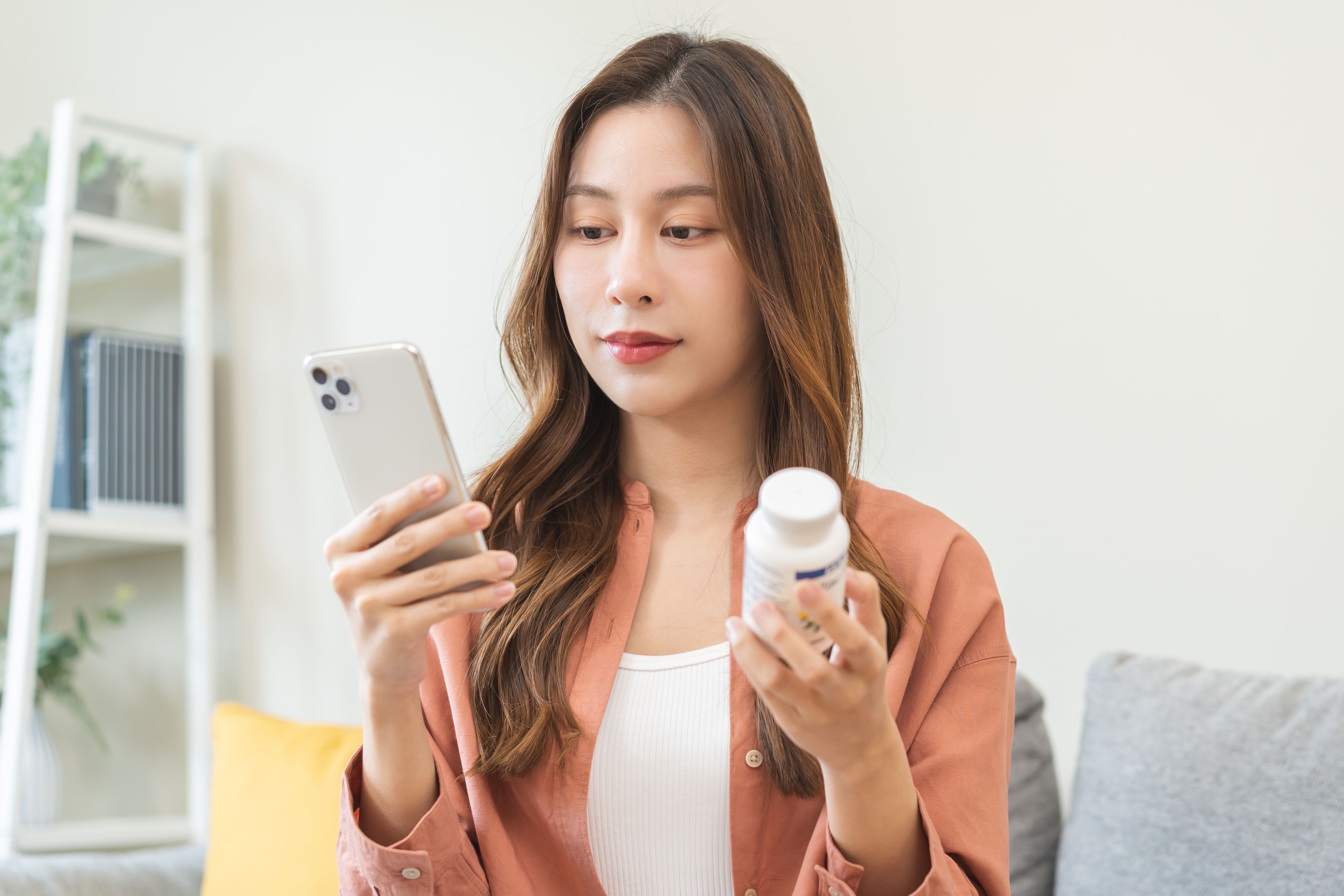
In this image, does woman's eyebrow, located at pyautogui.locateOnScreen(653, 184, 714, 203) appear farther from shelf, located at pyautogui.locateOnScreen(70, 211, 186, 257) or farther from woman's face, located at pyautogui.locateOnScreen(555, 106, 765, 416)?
shelf, located at pyautogui.locateOnScreen(70, 211, 186, 257)

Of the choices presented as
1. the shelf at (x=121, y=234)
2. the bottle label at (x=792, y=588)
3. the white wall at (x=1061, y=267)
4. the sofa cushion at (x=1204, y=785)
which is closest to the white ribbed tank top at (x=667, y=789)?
the bottle label at (x=792, y=588)

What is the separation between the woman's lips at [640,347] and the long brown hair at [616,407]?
10 cm

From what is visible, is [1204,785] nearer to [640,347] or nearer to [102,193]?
[640,347]

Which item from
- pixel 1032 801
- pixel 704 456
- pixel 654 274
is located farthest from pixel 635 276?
pixel 1032 801

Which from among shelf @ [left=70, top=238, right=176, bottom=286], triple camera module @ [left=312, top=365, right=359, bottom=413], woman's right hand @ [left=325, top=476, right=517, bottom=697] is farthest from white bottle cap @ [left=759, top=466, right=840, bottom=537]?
shelf @ [left=70, top=238, right=176, bottom=286]

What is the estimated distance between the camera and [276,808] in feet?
A: 4.66

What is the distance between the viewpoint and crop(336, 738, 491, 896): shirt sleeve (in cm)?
92

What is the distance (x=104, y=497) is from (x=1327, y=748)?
6.72 ft

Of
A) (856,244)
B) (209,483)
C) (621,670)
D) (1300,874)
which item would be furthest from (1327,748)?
(209,483)

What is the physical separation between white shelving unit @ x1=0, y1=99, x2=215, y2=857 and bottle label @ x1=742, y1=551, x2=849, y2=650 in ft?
5.78

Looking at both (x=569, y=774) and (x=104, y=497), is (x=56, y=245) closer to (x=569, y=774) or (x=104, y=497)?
(x=104, y=497)

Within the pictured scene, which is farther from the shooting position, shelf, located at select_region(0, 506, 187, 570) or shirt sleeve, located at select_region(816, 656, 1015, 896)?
shelf, located at select_region(0, 506, 187, 570)

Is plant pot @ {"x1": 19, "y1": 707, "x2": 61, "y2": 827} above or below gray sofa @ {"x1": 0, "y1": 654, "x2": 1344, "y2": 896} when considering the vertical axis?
below

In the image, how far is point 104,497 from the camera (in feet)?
6.82
